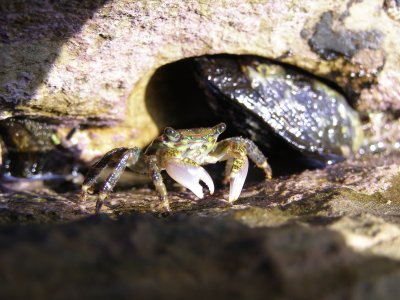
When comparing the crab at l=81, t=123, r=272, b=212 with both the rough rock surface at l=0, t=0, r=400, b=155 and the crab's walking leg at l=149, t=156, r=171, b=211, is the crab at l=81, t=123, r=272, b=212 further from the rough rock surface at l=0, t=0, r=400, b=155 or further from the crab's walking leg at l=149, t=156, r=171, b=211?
the rough rock surface at l=0, t=0, r=400, b=155

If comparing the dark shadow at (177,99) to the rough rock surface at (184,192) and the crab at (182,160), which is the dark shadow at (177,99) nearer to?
the rough rock surface at (184,192)

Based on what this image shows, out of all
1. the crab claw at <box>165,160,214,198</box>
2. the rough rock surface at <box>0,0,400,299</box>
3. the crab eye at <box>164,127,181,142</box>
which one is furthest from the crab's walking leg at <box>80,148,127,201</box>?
the crab claw at <box>165,160,214,198</box>

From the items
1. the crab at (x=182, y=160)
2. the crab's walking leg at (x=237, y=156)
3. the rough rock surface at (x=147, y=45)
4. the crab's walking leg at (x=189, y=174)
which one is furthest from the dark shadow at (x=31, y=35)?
the crab's walking leg at (x=237, y=156)

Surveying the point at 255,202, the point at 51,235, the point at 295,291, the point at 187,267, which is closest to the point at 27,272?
the point at 51,235

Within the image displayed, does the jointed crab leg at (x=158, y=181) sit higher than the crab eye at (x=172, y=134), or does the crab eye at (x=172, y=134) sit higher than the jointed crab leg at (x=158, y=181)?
the crab eye at (x=172, y=134)

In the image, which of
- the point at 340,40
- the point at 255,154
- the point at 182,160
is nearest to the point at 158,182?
the point at 182,160

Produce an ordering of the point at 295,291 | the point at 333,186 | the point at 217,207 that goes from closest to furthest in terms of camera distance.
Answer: the point at 295,291 < the point at 217,207 < the point at 333,186

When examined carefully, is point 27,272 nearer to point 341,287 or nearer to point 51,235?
point 51,235
